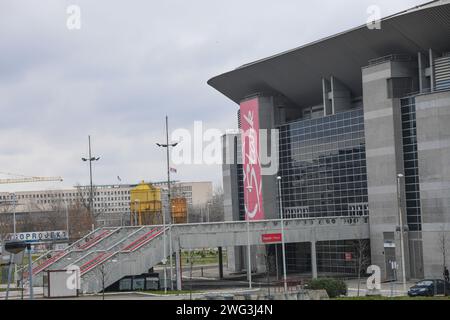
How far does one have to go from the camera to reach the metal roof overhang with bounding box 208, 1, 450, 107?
53.0 meters

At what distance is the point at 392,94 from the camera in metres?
56.2

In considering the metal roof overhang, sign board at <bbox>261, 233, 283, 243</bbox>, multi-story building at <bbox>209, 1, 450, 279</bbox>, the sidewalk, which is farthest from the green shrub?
the metal roof overhang

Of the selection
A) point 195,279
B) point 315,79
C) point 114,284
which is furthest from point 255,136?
point 114,284

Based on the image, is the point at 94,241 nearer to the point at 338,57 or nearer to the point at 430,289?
the point at 338,57

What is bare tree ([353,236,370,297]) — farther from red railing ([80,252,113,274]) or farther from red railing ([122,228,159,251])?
red railing ([80,252,113,274])

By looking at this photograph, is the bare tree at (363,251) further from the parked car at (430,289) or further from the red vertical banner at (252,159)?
the parked car at (430,289)

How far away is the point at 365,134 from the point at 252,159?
55.8 ft

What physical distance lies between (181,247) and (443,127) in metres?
20.1

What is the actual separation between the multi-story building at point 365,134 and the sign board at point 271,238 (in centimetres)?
226

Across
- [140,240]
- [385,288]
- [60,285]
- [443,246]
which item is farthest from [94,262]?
[443,246]

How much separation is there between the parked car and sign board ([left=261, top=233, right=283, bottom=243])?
53.8ft

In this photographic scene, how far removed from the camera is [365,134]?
192 feet
